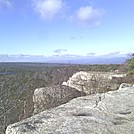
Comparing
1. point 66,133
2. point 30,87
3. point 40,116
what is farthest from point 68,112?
point 30,87

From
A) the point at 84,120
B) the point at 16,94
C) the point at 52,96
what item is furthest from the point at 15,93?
the point at 84,120

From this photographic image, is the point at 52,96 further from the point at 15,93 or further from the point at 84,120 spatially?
the point at 84,120

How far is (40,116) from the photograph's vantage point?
173 inches

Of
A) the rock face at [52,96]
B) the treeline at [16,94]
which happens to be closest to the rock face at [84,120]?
the treeline at [16,94]

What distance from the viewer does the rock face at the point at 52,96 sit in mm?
9531

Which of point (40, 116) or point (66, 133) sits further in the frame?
point (40, 116)

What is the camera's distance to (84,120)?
418 cm

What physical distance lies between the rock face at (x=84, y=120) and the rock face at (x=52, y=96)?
13.7ft

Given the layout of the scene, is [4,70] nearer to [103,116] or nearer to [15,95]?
[15,95]

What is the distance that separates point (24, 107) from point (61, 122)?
5622 mm

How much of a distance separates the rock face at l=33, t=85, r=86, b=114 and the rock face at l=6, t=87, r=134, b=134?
4.18 meters

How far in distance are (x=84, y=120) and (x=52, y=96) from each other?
6.04 meters

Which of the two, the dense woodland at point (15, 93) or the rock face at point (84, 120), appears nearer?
the rock face at point (84, 120)

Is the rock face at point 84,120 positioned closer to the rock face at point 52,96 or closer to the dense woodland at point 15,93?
the dense woodland at point 15,93
